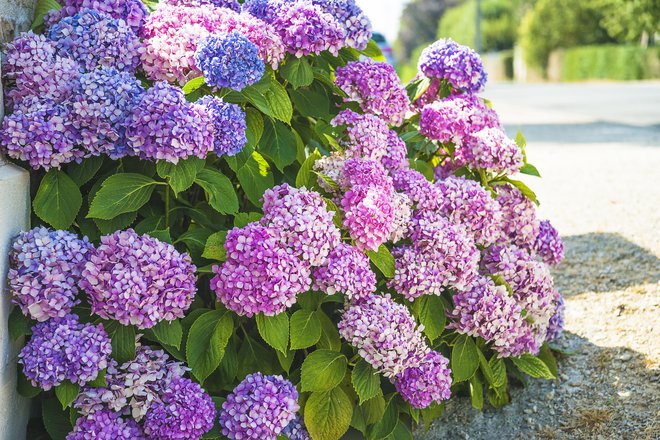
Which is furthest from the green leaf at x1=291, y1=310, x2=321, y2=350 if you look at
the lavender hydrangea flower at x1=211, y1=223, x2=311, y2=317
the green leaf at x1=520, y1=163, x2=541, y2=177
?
the green leaf at x1=520, y1=163, x2=541, y2=177

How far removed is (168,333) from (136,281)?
0.77ft

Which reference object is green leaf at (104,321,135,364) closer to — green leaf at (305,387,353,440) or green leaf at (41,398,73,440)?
green leaf at (41,398,73,440)

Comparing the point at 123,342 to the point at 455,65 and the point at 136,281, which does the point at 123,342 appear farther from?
the point at 455,65

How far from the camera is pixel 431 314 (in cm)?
293

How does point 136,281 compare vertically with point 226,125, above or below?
below

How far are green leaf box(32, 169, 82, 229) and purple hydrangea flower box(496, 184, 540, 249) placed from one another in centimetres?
172

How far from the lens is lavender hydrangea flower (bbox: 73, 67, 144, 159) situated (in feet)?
8.56

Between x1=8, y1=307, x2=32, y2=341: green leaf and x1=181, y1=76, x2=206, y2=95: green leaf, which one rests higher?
x1=181, y1=76, x2=206, y2=95: green leaf

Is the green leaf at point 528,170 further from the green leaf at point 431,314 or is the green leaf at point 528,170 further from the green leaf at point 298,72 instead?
the green leaf at point 298,72

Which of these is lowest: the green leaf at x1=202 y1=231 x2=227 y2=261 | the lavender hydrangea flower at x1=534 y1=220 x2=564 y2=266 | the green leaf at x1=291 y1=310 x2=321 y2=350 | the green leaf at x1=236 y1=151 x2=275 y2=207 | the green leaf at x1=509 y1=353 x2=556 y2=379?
the green leaf at x1=509 y1=353 x2=556 y2=379

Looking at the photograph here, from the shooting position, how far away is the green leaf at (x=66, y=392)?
2418 millimetres

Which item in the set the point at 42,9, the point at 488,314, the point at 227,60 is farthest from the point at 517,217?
the point at 42,9

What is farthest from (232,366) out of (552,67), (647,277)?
(552,67)

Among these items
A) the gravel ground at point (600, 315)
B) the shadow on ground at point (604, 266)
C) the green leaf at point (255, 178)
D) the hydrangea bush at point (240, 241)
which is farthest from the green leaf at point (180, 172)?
the shadow on ground at point (604, 266)
